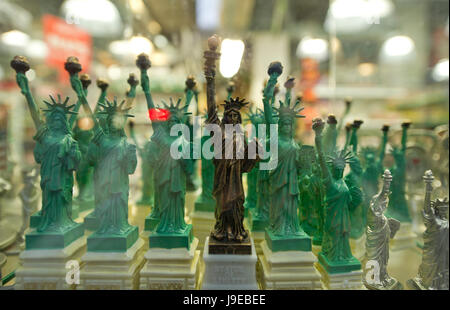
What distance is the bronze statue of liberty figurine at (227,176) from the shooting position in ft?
5.87

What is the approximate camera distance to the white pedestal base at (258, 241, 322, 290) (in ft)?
5.82

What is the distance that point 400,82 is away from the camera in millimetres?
4824

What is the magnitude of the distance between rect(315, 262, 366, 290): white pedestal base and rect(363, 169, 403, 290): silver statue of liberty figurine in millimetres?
98

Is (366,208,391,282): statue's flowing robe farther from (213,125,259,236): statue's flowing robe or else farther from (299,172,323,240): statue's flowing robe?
(213,125,259,236): statue's flowing robe

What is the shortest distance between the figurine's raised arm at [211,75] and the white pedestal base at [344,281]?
1.26 metres

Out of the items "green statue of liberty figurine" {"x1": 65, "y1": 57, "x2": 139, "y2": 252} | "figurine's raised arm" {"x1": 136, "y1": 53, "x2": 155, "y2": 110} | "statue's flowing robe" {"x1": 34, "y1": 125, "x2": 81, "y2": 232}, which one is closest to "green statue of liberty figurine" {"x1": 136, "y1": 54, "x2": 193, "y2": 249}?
"figurine's raised arm" {"x1": 136, "y1": 53, "x2": 155, "y2": 110}

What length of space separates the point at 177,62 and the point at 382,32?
3.45 metres

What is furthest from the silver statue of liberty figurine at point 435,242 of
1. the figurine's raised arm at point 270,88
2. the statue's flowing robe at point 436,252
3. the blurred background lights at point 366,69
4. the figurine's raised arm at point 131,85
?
the blurred background lights at point 366,69

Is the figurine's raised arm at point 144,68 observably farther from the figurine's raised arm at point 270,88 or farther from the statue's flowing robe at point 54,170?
the figurine's raised arm at point 270,88

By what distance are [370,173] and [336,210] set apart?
0.85 m

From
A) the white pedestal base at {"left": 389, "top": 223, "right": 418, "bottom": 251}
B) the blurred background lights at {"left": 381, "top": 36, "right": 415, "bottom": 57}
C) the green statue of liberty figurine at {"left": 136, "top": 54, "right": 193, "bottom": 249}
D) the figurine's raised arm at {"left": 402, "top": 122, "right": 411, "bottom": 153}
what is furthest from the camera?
the blurred background lights at {"left": 381, "top": 36, "right": 415, "bottom": 57}
